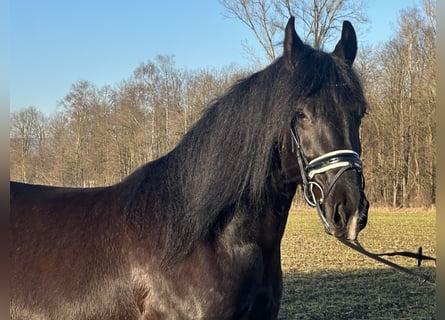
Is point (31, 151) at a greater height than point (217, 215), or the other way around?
point (31, 151)

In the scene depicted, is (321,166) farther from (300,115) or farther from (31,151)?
(31,151)

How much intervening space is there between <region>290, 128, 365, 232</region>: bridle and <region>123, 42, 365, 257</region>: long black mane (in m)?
0.19

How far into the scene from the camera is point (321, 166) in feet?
8.23

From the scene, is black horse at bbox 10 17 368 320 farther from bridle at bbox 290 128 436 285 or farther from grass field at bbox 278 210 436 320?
grass field at bbox 278 210 436 320

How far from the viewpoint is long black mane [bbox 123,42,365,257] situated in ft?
8.81

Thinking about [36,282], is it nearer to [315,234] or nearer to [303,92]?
[303,92]

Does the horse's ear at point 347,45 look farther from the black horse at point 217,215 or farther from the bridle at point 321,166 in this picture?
the bridle at point 321,166

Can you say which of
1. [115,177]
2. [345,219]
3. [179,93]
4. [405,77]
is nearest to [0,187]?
[345,219]

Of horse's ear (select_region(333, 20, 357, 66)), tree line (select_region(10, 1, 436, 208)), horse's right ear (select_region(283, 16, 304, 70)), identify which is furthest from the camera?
tree line (select_region(10, 1, 436, 208))

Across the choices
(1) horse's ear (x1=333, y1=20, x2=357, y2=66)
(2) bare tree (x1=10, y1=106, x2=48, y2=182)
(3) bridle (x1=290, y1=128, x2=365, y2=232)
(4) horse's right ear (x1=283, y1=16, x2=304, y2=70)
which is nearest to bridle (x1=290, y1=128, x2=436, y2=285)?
(3) bridle (x1=290, y1=128, x2=365, y2=232)

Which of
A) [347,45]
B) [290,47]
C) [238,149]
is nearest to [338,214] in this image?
[238,149]

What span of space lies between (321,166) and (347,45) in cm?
105

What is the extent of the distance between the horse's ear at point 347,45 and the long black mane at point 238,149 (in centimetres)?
23

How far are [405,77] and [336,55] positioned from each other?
103 ft
